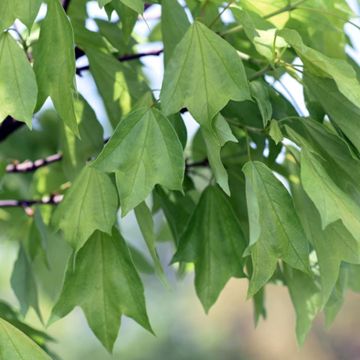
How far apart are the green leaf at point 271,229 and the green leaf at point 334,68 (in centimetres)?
9

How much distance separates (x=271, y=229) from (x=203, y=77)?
0.13m

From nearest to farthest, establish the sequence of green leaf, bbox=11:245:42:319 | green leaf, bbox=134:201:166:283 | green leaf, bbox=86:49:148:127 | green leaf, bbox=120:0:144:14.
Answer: green leaf, bbox=120:0:144:14
green leaf, bbox=134:201:166:283
green leaf, bbox=86:49:148:127
green leaf, bbox=11:245:42:319

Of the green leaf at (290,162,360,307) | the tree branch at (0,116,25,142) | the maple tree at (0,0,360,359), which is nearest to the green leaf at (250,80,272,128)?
the maple tree at (0,0,360,359)

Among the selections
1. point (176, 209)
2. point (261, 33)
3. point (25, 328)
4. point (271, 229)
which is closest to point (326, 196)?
point (271, 229)

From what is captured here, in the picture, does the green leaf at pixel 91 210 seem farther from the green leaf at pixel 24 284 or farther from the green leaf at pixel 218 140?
the green leaf at pixel 24 284

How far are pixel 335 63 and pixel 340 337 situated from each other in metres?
4.82

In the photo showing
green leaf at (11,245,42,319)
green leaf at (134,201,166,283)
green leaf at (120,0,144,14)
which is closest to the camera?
green leaf at (120,0,144,14)

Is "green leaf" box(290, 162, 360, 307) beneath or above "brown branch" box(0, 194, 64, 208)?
beneath

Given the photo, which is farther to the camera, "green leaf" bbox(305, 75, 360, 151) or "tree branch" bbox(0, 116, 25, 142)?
"tree branch" bbox(0, 116, 25, 142)

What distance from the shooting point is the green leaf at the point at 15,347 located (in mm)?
708

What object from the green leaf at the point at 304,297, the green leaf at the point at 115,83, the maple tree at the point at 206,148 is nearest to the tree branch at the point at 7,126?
the maple tree at the point at 206,148

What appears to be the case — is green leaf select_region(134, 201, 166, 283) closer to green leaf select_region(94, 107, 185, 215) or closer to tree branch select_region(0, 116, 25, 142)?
green leaf select_region(94, 107, 185, 215)

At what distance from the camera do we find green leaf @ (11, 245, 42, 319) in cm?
100

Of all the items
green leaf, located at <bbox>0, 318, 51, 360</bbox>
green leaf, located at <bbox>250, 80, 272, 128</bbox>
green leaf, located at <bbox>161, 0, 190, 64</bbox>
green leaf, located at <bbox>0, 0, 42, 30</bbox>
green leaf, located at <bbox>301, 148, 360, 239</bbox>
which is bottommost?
green leaf, located at <bbox>0, 318, 51, 360</bbox>
